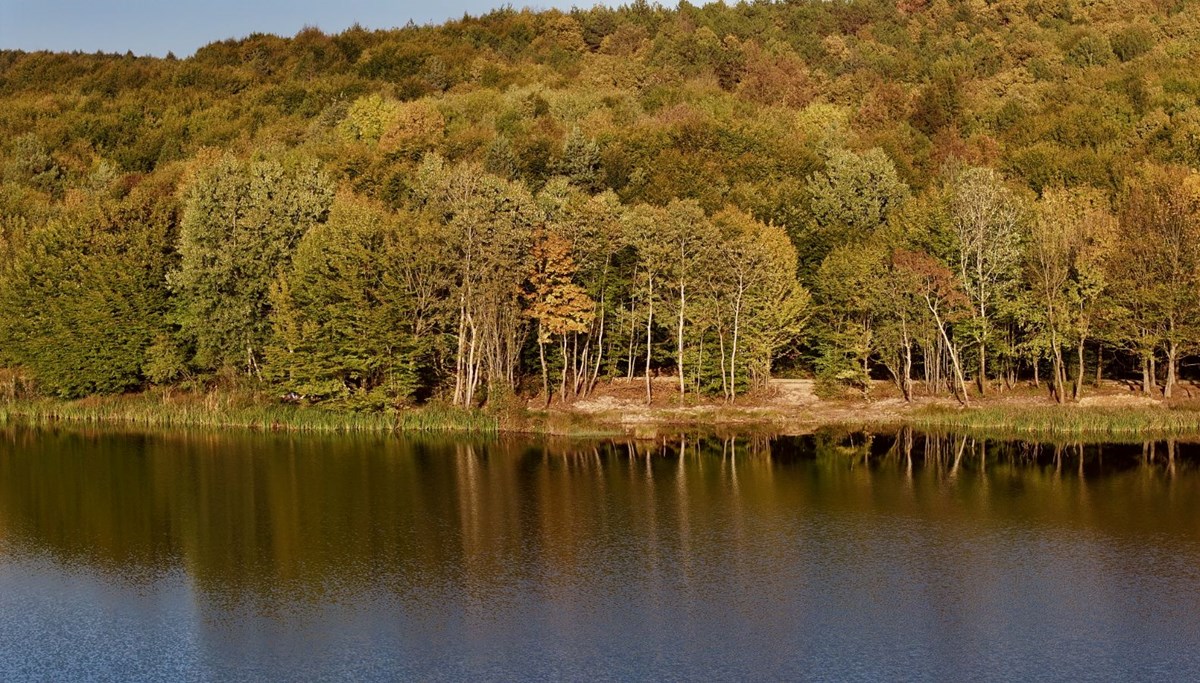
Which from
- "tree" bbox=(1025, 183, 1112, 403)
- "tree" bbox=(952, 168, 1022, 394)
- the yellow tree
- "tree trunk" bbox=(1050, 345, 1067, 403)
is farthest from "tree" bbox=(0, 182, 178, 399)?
"tree trunk" bbox=(1050, 345, 1067, 403)

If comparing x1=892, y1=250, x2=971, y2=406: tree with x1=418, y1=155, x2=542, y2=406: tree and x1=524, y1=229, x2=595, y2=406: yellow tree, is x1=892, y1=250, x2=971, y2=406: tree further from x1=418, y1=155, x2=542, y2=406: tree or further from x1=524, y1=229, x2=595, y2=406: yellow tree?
x1=418, y1=155, x2=542, y2=406: tree

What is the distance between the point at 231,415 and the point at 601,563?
109 feet

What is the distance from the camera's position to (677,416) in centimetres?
6369

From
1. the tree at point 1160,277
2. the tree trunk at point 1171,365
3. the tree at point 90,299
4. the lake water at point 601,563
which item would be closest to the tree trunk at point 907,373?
the lake water at point 601,563

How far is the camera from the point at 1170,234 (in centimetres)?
6184

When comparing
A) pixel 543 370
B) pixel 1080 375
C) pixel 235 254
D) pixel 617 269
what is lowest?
pixel 1080 375

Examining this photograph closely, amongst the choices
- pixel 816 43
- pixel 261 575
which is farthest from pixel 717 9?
pixel 261 575

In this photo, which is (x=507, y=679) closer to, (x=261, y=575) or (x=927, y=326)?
(x=261, y=575)

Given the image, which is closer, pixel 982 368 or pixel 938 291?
pixel 938 291

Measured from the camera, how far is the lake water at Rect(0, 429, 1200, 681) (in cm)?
2852

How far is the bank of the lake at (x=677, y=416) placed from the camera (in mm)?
58156

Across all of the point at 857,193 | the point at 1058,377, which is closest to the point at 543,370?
the point at 1058,377

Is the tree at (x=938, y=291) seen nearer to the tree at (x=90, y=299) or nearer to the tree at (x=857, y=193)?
the tree at (x=857, y=193)

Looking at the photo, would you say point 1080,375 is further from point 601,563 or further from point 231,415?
point 231,415
